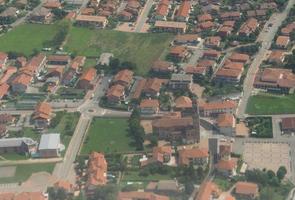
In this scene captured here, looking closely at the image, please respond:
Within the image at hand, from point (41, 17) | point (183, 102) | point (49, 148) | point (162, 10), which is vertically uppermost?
point (162, 10)

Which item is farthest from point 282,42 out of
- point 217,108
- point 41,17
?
point 41,17

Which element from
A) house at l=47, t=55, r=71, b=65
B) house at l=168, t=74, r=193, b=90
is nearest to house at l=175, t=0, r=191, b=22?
house at l=47, t=55, r=71, b=65

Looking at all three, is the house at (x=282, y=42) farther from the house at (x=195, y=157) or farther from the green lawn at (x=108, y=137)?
the house at (x=195, y=157)

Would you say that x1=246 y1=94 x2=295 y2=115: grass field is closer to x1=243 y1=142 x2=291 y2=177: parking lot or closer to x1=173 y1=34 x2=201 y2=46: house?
x1=243 y1=142 x2=291 y2=177: parking lot

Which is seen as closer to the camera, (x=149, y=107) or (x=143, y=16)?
(x=149, y=107)

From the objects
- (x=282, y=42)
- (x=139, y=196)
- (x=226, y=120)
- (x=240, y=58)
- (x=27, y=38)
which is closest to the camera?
(x=139, y=196)

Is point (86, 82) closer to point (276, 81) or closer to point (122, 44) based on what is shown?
point (122, 44)

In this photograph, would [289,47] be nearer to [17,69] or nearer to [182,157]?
[182,157]
